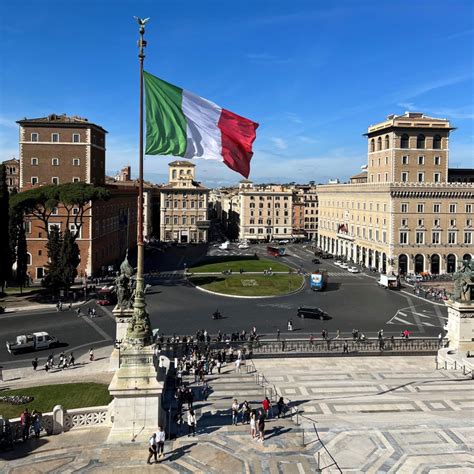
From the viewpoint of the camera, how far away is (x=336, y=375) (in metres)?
26.8

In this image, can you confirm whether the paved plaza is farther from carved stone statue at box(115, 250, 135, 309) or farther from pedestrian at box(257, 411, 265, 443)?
carved stone statue at box(115, 250, 135, 309)

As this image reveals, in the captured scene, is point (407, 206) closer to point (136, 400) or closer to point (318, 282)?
point (318, 282)

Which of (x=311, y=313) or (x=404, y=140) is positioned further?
(x=404, y=140)

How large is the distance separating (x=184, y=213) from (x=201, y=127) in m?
95.0

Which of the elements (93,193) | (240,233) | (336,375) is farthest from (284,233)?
(336,375)

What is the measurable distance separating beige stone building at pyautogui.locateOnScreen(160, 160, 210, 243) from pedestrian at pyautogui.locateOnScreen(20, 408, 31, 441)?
93.7 metres

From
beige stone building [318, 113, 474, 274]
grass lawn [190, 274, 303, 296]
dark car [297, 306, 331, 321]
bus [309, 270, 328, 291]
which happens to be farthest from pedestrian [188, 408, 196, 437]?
beige stone building [318, 113, 474, 274]

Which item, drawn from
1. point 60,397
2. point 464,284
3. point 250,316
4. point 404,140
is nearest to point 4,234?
point 250,316

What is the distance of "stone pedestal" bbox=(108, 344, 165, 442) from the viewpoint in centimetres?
1725

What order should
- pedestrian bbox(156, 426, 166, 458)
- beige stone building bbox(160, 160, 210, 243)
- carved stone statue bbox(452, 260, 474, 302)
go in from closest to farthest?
pedestrian bbox(156, 426, 166, 458)
carved stone statue bbox(452, 260, 474, 302)
beige stone building bbox(160, 160, 210, 243)

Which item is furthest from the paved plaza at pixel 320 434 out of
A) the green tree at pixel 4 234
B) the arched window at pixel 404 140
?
the arched window at pixel 404 140

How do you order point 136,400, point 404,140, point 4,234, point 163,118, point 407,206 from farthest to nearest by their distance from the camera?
point 404,140 < point 407,206 < point 4,234 < point 136,400 < point 163,118

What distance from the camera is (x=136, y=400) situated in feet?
57.0

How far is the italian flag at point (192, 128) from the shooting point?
1689 cm
